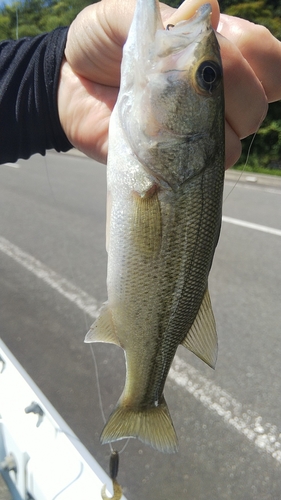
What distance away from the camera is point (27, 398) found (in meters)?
2.11

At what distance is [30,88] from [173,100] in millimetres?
794

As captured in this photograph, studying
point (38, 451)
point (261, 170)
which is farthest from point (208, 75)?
point (261, 170)

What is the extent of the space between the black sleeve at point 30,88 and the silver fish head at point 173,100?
26.1 inches

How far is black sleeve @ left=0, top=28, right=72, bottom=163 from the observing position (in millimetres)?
1779

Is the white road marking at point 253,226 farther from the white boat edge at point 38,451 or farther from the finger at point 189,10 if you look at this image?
the finger at point 189,10

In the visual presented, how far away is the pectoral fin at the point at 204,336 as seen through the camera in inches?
53.4

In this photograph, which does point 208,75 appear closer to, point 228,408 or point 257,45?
point 257,45

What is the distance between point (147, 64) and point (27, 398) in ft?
5.44

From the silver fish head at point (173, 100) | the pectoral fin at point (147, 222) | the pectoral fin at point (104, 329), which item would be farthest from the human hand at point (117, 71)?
the pectoral fin at point (104, 329)

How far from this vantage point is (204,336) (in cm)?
137

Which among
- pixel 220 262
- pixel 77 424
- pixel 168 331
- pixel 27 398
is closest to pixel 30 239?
pixel 220 262

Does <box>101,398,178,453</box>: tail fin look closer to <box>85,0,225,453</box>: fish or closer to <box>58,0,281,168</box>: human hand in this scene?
<box>85,0,225,453</box>: fish

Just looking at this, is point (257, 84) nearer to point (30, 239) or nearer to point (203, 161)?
point (203, 161)

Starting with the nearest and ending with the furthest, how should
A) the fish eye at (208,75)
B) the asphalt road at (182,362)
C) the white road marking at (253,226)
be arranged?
1. the fish eye at (208,75)
2. the asphalt road at (182,362)
3. the white road marking at (253,226)
